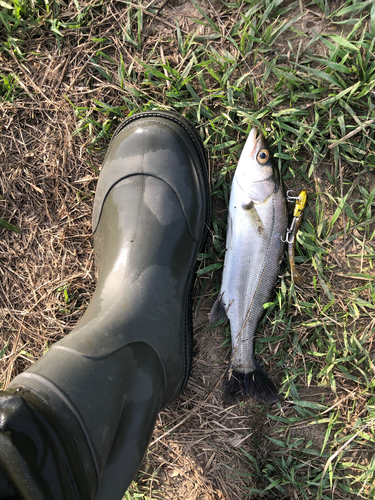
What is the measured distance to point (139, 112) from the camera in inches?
99.9

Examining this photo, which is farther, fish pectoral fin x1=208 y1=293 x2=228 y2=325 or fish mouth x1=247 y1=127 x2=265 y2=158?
fish pectoral fin x1=208 y1=293 x2=228 y2=325

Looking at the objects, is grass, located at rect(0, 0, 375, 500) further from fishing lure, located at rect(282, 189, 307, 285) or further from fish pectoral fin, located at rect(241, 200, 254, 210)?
fish pectoral fin, located at rect(241, 200, 254, 210)

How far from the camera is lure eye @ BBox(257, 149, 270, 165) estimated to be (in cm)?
234

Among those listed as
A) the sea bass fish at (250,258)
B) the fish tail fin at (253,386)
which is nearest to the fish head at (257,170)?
the sea bass fish at (250,258)

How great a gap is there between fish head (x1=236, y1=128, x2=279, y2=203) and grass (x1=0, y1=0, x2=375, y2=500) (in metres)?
0.12

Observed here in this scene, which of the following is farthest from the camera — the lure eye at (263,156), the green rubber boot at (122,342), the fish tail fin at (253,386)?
the fish tail fin at (253,386)

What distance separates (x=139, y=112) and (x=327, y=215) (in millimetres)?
1519

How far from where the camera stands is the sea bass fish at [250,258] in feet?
7.78

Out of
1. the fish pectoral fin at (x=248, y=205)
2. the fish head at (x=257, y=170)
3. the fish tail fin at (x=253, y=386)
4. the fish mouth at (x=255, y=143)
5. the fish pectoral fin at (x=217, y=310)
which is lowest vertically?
the fish tail fin at (x=253, y=386)

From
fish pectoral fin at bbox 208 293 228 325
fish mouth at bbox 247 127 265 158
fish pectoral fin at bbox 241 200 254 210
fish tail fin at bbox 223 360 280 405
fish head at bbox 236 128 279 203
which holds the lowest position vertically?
fish tail fin at bbox 223 360 280 405

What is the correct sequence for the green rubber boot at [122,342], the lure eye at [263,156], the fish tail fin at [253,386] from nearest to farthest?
the green rubber boot at [122,342] < the lure eye at [263,156] < the fish tail fin at [253,386]

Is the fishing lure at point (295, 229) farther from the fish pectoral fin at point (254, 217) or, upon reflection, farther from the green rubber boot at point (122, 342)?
the green rubber boot at point (122, 342)

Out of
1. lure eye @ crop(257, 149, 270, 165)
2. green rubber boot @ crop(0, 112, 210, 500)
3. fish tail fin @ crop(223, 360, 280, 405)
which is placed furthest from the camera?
fish tail fin @ crop(223, 360, 280, 405)

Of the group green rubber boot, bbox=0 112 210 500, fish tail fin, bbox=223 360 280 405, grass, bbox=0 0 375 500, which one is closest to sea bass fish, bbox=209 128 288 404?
fish tail fin, bbox=223 360 280 405
